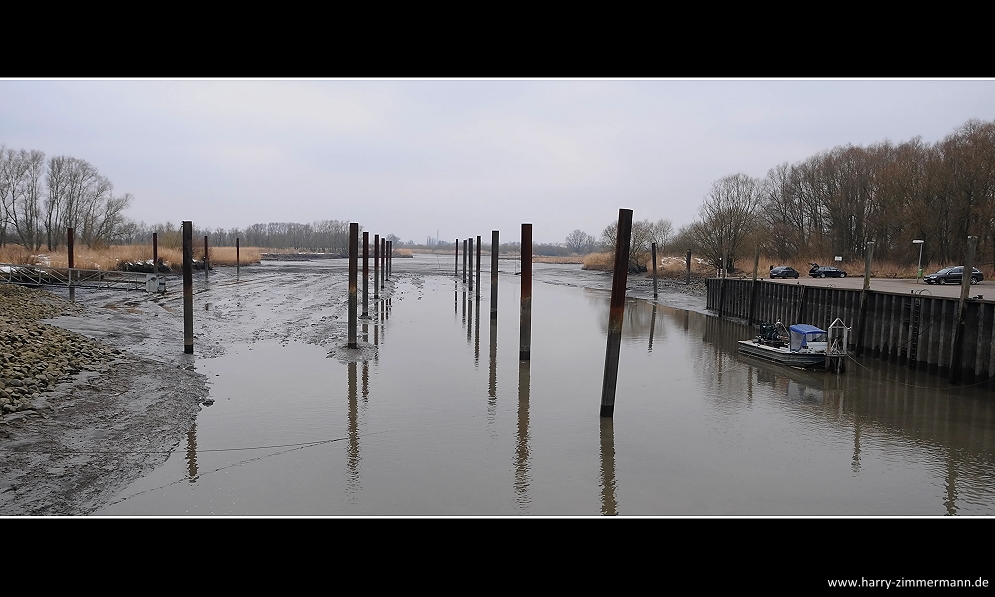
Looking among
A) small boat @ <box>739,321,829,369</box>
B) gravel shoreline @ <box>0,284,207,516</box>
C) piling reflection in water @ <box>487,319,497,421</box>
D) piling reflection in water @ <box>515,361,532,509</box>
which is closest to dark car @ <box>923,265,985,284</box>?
small boat @ <box>739,321,829,369</box>

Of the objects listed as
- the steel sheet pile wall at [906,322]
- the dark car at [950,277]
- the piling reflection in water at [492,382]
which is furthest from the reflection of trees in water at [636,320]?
the dark car at [950,277]

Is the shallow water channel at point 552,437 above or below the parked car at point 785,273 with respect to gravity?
below

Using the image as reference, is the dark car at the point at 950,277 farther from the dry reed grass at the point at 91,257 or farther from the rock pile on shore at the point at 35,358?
the dry reed grass at the point at 91,257

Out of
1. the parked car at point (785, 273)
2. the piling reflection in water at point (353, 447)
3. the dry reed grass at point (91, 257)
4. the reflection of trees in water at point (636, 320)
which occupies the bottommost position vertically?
the piling reflection in water at point (353, 447)

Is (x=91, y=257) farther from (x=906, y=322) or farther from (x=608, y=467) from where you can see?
(x=906, y=322)

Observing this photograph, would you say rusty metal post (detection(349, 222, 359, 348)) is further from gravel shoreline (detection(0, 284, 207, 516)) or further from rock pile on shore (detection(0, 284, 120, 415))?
rock pile on shore (detection(0, 284, 120, 415))

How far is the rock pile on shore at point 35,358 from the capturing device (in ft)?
33.6

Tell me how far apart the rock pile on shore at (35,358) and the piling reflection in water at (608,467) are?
8.76m

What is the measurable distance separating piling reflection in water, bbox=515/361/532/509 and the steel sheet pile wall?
420 inches

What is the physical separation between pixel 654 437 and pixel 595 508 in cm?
346

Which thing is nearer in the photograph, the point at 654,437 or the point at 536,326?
the point at 654,437
